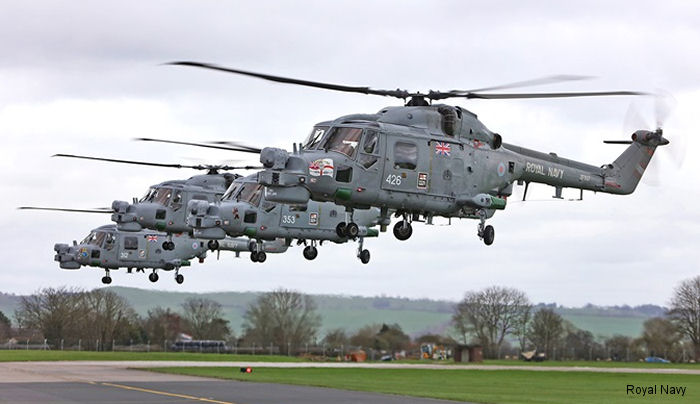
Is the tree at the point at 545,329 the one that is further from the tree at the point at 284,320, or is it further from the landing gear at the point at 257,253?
the landing gear at the point at 257,253

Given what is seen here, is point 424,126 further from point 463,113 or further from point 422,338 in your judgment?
point 422,338

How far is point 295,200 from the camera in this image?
124 feet

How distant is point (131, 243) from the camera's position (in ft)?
250

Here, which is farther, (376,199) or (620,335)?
(620,335)

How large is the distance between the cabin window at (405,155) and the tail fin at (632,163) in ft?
40.7

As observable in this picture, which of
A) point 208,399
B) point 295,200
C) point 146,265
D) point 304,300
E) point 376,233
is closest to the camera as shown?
point 208,399

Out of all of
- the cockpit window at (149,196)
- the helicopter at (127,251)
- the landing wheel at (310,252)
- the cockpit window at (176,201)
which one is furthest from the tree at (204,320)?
the landing wheel at (310,252)

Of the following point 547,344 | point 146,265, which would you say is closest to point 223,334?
point 547,344

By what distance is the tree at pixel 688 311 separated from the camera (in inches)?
4498

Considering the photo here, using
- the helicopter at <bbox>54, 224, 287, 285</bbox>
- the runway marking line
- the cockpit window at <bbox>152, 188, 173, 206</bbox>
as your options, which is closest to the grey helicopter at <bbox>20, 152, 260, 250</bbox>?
the cockpit window at <bbox>152, 188, 173, 206</bbox>

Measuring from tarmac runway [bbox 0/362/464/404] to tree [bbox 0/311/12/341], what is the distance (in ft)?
244

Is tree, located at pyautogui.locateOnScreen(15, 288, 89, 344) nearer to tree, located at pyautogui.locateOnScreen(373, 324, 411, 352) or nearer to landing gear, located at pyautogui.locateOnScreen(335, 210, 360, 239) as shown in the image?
tree, located at pyautogui.locateOnScreen(373, 324, 411, 352)

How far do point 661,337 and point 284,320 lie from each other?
129ft

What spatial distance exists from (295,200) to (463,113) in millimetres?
7528
